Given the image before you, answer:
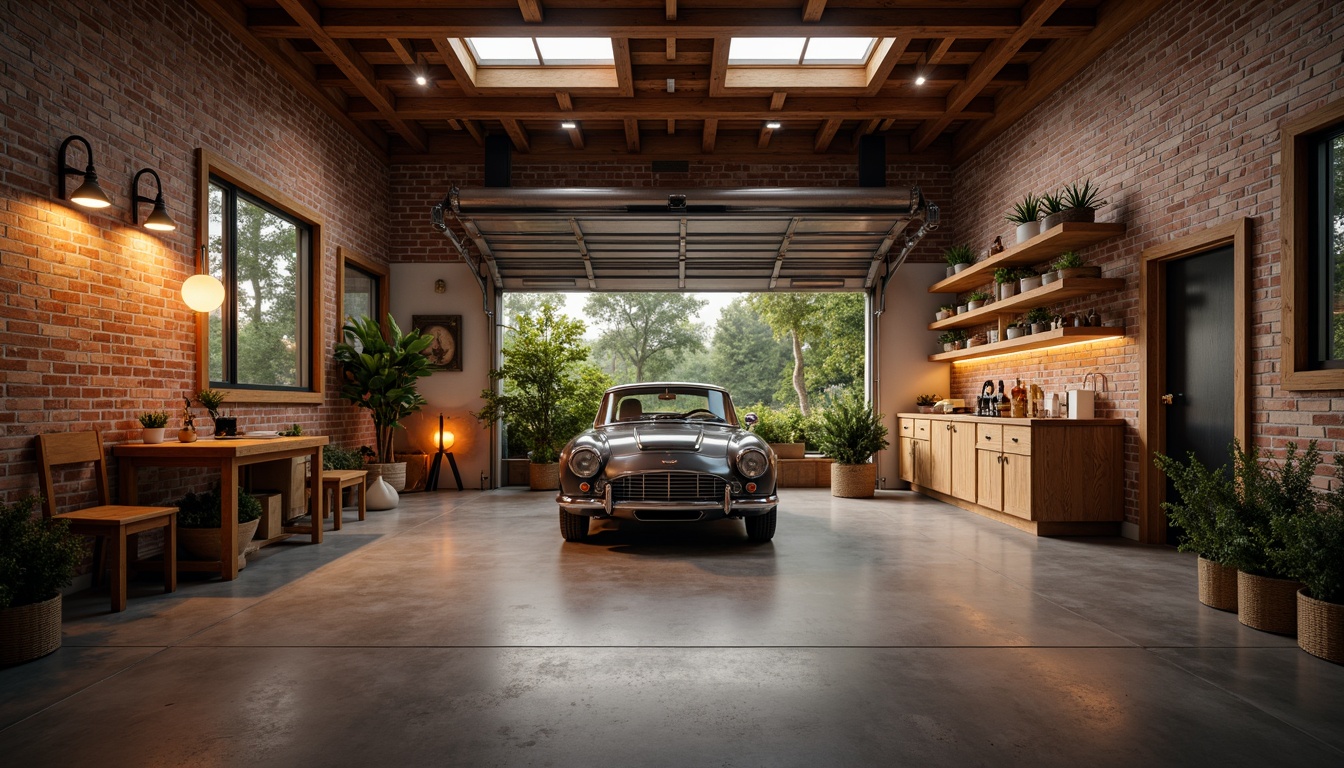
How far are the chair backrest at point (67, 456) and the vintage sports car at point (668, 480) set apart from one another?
106 inches

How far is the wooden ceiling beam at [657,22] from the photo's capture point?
5.62m

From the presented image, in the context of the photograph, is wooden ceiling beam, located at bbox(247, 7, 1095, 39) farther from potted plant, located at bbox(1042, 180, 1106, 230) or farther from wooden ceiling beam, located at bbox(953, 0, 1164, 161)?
potted plant, located at bbox(1042, 180, 1106, 230)

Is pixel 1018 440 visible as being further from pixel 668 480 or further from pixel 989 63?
pixel 989 63

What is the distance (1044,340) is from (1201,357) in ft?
4.16

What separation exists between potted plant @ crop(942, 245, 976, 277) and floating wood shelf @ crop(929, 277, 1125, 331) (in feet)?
1.98

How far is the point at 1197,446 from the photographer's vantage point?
16.6 feet

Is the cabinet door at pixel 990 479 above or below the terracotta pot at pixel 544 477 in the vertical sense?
above

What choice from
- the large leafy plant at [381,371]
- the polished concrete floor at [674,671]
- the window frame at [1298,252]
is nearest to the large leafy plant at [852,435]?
the polished concrete floor at [674,671]

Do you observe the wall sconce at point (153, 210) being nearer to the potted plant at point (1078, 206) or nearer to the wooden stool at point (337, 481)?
the wooden stool at point (337, 481)

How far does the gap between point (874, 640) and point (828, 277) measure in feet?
22.5

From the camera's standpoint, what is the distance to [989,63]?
6398mm

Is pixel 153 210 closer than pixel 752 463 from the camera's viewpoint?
Yes

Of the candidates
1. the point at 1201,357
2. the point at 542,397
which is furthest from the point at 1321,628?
the point at 542,397

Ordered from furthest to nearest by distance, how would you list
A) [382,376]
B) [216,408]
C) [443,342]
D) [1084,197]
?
[443,342] → [382,376] → [1084,197] → [216,408]
